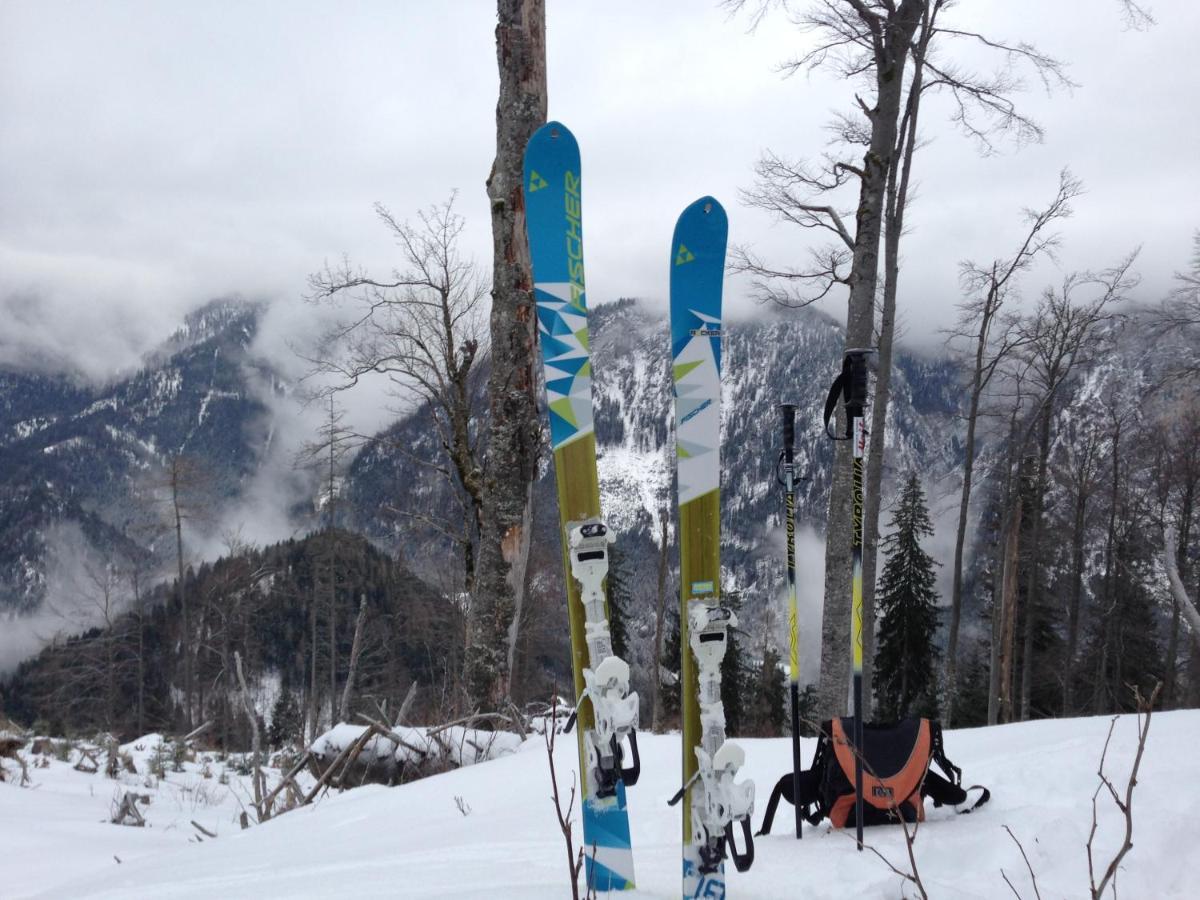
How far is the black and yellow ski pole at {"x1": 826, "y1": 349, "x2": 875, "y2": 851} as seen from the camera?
265 centimetres

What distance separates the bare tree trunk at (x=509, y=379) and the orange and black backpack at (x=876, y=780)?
324 cm

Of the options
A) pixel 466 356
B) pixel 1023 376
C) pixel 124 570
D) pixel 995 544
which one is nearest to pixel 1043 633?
pixel 995 544

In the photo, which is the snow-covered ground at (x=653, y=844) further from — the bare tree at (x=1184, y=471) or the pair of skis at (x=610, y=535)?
the bare tree at (x=1184, y=471)

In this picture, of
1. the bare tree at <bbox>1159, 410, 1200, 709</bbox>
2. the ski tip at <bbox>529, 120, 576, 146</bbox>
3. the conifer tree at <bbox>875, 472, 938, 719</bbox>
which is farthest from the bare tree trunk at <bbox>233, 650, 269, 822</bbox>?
the conifer tree at <bbox>875, 472, 938, 719</bbox>

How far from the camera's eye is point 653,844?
102 inches

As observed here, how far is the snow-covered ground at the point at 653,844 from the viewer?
2.10 metres

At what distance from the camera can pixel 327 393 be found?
1119 cm

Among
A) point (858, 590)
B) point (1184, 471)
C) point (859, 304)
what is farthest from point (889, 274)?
point (1184, 471)

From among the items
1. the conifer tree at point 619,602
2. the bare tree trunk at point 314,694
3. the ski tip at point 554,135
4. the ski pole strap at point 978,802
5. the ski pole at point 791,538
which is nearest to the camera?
the ski tip at point 554,135

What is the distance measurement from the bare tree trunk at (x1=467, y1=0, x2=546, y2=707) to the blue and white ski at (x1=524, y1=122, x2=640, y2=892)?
2755mm

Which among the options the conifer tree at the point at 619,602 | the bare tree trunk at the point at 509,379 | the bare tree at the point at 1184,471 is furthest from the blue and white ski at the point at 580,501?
the bare tree at the point at 1184,471

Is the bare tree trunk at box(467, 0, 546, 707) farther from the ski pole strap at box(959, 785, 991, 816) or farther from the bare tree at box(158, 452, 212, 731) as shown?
the bare tree at box(158, 452, 212, 731)

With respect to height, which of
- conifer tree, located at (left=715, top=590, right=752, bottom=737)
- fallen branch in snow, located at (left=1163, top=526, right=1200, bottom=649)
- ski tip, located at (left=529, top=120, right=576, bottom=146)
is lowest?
conifer tree, located at (left=715, top=590, right=752, bottom=737)

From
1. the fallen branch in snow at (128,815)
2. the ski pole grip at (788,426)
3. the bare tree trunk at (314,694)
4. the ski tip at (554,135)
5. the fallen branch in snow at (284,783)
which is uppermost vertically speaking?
the ski tip at (554,135)
